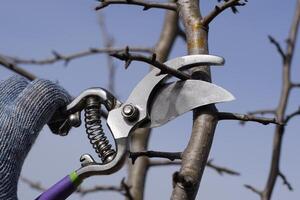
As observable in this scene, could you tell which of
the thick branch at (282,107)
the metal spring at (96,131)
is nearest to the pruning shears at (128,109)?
the metal spring at (96,131)

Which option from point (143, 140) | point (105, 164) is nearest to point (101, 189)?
point (143, 140)

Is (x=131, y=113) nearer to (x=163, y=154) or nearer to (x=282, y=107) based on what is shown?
(x=163, y=154)

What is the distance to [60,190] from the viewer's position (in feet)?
3.76

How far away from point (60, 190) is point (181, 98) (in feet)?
0.76

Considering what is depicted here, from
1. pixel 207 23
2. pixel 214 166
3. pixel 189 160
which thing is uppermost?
pixel 207 23

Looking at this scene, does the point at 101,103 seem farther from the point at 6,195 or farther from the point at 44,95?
the point at 6,195

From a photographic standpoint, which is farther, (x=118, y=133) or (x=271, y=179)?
(x=271, y=179)

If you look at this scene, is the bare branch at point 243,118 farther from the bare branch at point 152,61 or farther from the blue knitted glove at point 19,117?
the blue knitted glove at point 19,117

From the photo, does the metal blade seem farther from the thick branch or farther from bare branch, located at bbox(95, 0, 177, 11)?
the thick branch

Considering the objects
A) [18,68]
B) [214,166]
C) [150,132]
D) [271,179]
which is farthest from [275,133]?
[18,68]

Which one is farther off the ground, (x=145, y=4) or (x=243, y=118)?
(x=145, y=4)

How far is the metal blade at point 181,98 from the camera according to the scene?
1.10 metres

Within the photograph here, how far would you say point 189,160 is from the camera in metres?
1.08

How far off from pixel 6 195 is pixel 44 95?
17cm
